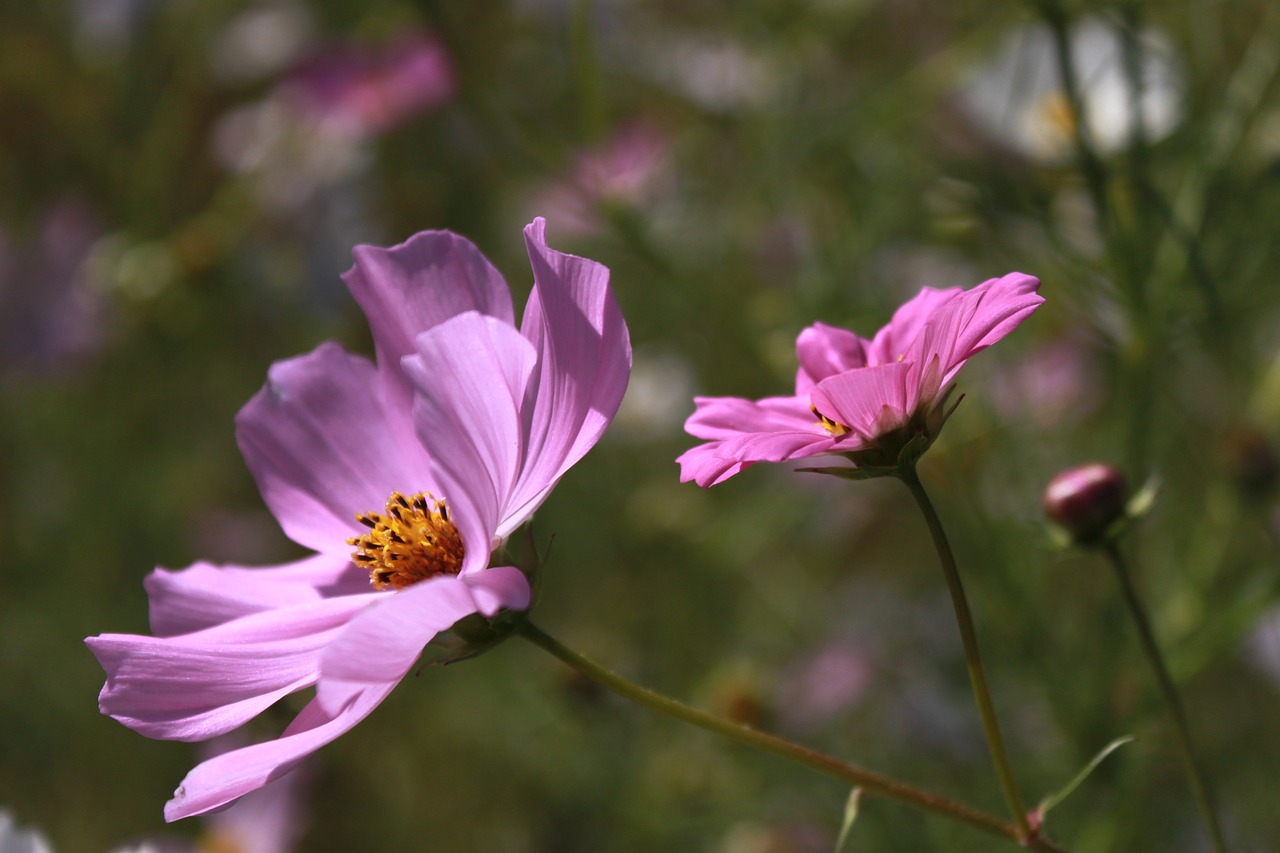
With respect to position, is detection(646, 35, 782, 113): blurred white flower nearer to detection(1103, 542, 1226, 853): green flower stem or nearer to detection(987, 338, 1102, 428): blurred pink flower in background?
detection(987, 338, 1102, 428): blurred pink flower in background

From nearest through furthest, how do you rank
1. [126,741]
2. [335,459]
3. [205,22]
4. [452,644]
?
[452,644] < [335,459] < [205,22] < [126,741]

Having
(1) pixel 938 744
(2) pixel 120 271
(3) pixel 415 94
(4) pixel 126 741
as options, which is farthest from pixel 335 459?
(4) pixel 126 741

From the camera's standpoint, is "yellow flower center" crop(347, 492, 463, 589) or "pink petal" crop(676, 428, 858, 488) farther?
"yellow flower center" crop(347, 492, 463, 589)

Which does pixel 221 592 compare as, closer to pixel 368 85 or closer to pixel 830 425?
pixel 830 425

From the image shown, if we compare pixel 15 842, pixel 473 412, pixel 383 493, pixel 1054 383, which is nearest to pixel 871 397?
pixel 473 412

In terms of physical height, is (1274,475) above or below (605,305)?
below

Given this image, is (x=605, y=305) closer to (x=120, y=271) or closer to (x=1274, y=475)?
(x=1274, y=475)

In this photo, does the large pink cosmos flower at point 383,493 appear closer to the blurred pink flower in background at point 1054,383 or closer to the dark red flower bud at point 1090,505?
the dark red flower bud at point 1090,505

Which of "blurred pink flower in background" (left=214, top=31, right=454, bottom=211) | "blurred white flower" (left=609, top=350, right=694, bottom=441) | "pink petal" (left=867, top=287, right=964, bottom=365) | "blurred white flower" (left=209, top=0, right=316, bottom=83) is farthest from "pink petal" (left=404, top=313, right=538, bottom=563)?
"blurred white flower" (left=209, top=0, right=316, bottom=83)
